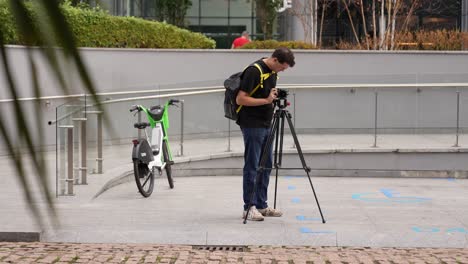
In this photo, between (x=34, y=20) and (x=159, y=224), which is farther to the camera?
(x=159, y=224)

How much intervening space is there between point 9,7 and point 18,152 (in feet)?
0.39

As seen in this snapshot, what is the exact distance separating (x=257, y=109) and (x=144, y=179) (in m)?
2.69

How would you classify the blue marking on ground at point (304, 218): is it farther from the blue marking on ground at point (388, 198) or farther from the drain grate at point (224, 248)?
the blue marking on ground at point (388, 198)

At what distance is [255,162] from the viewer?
365 inches

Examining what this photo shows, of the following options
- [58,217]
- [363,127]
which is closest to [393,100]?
[363,127]

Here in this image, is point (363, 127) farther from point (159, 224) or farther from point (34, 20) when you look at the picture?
point (34, 20)

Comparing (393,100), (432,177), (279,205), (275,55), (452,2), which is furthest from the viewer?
(452,2)

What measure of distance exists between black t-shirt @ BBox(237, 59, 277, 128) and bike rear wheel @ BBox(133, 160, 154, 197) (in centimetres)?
204

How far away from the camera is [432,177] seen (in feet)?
51.4

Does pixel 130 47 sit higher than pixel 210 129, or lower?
higher

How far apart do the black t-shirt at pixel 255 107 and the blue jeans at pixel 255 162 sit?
0.07 m

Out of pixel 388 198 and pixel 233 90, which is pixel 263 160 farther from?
pixel 388 198

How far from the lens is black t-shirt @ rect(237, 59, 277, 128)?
9.12 metres

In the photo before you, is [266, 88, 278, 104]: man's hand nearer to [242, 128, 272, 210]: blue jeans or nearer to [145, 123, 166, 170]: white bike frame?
[242, 128, 272, 210]: blue jeans
